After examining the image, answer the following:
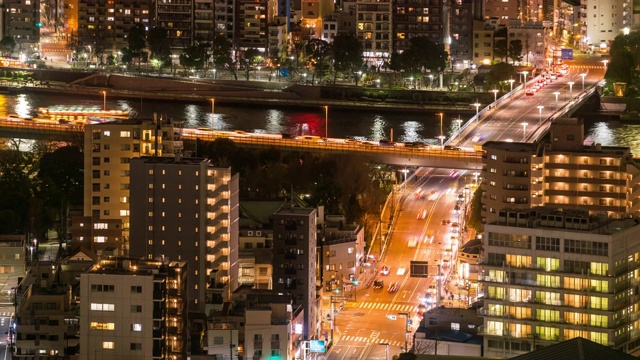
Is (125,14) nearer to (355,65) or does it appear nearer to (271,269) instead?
(355,65)

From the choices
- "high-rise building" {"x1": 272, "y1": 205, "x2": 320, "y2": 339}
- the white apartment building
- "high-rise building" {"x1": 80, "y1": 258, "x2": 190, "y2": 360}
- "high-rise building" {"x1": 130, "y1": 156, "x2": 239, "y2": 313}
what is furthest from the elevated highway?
"high-rise building" {"x1": 80, "y1": 258, "x2": 190, "y2": 360}

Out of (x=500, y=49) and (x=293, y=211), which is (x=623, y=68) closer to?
(x=500, y=49)

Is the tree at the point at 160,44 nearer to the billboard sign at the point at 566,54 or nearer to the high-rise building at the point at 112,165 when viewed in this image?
the billboard sign at the point at 566,54

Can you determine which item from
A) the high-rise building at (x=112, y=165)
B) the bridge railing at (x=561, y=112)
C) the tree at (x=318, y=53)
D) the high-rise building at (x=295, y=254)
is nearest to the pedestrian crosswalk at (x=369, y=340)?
the high-rise building at (x=295, y=254)

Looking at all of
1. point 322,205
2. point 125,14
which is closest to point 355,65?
point 125,14

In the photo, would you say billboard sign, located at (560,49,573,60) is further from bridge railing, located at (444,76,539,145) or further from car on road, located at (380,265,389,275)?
car on road, located at (380,265,389,275)
